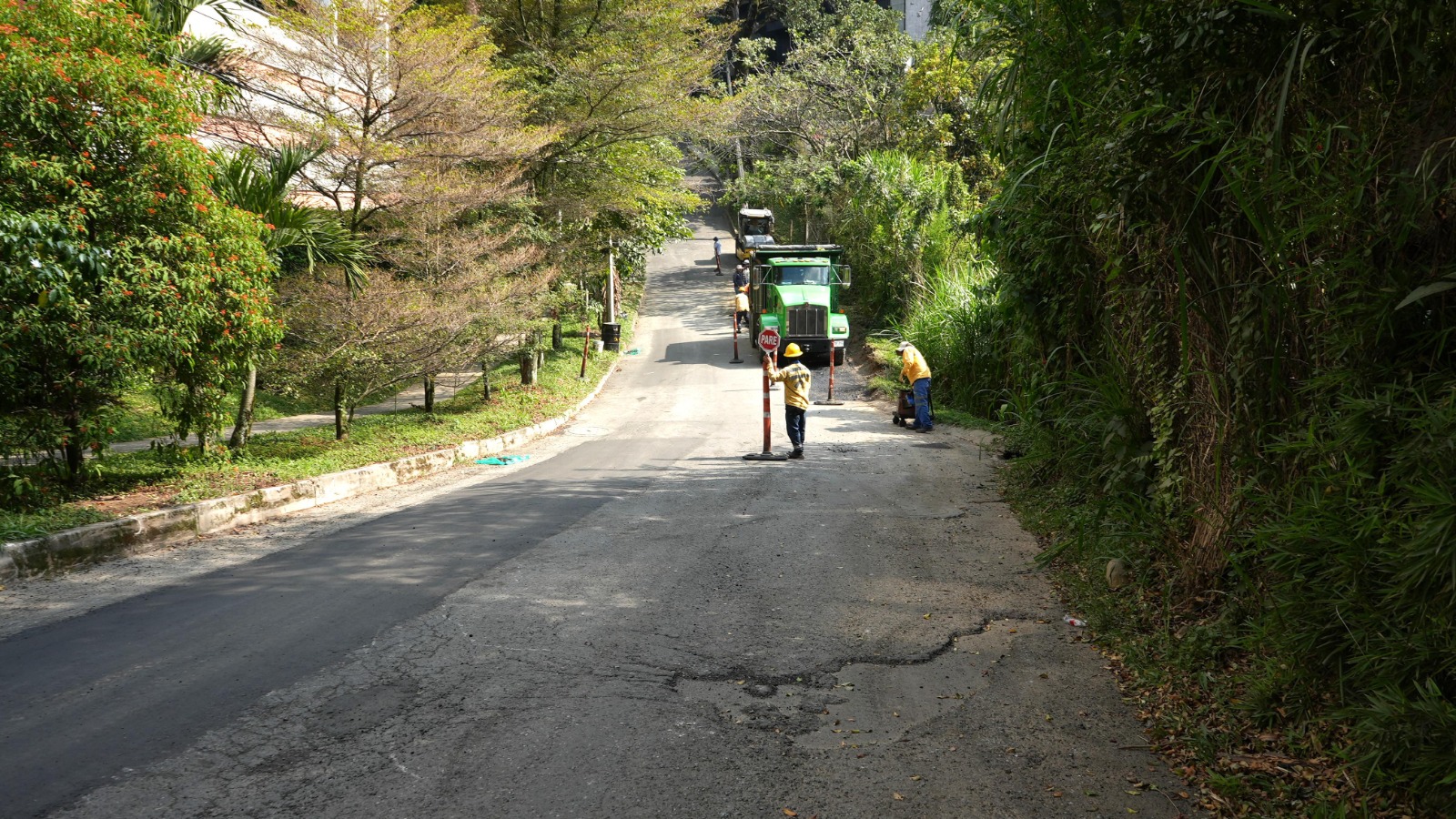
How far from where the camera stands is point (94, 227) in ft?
28.5

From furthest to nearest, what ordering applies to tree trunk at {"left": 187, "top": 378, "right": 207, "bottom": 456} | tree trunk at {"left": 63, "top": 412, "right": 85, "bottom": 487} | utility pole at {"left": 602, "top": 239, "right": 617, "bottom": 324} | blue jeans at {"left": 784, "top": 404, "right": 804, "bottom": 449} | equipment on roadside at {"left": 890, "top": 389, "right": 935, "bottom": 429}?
utility pole at {"left": 602, "top": 239, "right": 617, "bottom": 324}
equipment on roadside at {"left": 890, "top": 389, "right": 935, "bottom": 429}
blue jeans at {"left": 784, "top": 404, "right": 804, "bottom": 449}
tree trunk at {"left": 187, "top": 378, "right": 207, "bottom": 456}
tree trunk at {"left": 63, "top": 412, "right": 85, "bottom": 487}

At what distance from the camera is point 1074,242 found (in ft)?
26.2

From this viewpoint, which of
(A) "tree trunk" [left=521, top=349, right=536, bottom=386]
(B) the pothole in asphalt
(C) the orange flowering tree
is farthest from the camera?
(A) "tree trunk" [left=521, top=349, right=536, bottom=386]

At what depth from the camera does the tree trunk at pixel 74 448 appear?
877 centimetres

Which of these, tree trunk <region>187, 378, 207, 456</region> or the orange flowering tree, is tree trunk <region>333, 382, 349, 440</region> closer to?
tree trunk <region>187, 378, 207, 456</region>

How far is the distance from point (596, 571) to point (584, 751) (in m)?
3.02

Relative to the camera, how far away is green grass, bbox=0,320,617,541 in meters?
8.46

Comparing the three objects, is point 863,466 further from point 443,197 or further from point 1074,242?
point 443,197

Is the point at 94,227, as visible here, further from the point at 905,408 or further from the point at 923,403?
the point at 905,408

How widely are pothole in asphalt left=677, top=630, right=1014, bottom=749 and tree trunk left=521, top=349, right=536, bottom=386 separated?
631 inches

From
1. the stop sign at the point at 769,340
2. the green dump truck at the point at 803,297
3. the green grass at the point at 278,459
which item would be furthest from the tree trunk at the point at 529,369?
the stop sign at the point at 769,340

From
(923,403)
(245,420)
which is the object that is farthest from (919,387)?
(245,420)

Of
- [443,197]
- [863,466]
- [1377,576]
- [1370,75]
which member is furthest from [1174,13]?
[443,197]

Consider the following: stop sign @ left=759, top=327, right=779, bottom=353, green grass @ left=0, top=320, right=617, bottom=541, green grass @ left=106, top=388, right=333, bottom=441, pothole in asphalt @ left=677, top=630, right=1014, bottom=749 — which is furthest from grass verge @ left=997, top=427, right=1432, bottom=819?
green grass @ left=106, top=388, right=333, bottom=441
